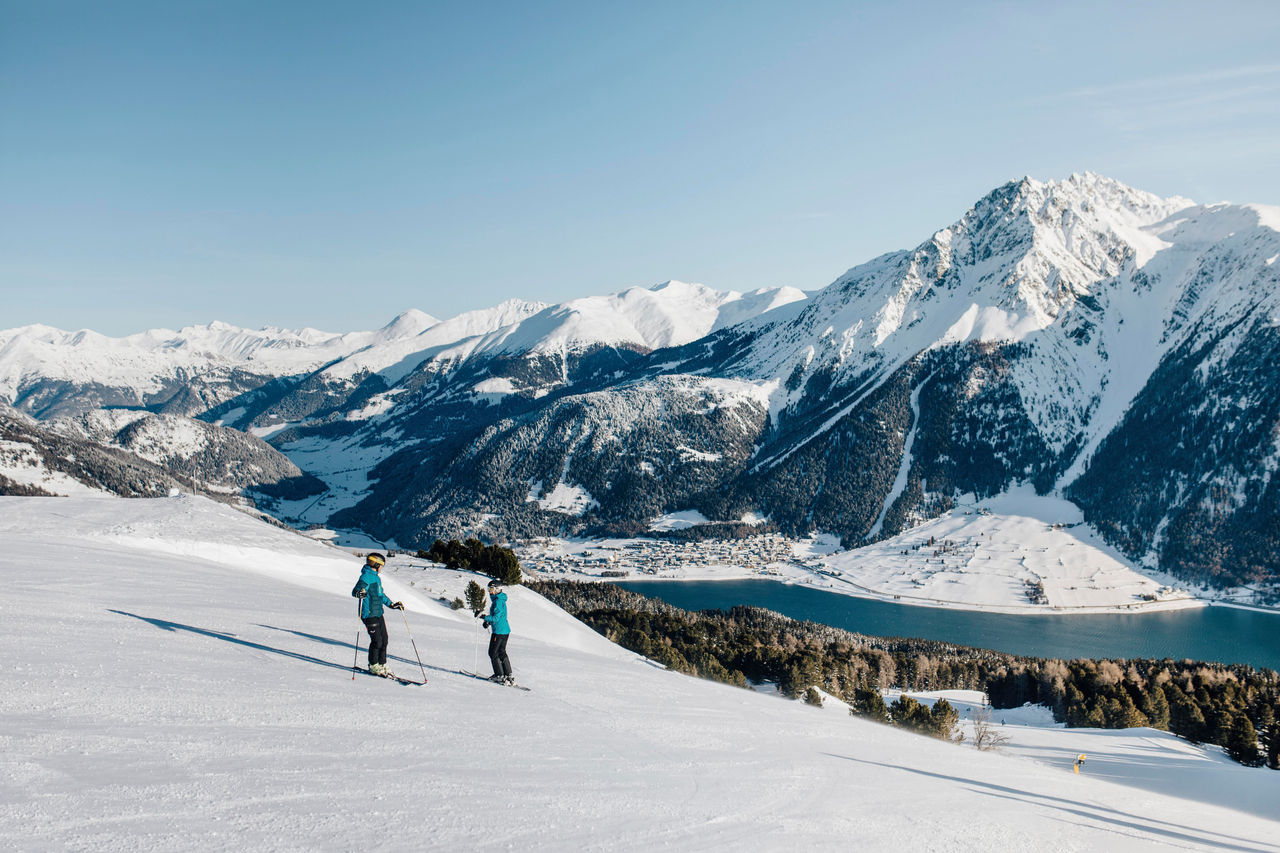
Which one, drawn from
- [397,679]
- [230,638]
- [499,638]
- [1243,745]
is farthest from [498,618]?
[1243,745]

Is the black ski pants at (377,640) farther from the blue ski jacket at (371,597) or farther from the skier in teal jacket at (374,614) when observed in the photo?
the blue ski jacket at (371,597)

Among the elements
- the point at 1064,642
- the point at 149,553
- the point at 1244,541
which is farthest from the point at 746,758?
the point at 1244,541

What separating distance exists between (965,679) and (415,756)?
4283 inches

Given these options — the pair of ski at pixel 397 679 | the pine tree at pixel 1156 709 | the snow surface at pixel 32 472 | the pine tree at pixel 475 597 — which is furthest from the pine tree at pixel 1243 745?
the snow surface at pixel 32 472

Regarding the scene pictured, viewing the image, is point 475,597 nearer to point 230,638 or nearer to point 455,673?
point 455,673

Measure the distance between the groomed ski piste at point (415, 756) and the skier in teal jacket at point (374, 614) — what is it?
1.87 feet

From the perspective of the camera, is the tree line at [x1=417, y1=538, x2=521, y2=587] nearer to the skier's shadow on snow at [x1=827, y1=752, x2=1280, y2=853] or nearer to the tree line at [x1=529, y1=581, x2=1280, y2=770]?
the tree line at [x1=529, y1=581, x2=1280, y2=770]

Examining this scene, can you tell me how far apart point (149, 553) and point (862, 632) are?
149 meters

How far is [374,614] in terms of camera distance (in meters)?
16.3

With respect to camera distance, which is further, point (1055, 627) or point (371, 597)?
point (1055, 627)

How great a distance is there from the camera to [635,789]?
36.4 ft

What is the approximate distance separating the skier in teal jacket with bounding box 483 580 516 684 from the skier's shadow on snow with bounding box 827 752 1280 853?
7931 mm

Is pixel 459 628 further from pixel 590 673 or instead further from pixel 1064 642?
pixel 1064 642

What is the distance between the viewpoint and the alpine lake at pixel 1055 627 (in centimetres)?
14600
